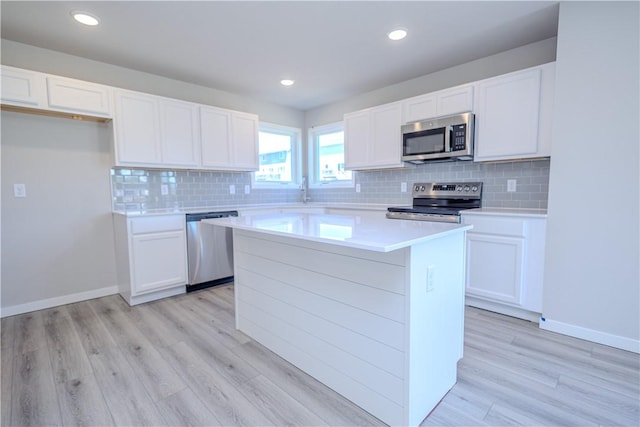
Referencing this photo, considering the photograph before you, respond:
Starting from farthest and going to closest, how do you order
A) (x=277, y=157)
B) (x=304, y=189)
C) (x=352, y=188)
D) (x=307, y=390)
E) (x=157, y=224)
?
(x=304, y=189) → (x=277, y=157) → (x=352, y=188) → (x=157, y=224) → (x=307, y=390)

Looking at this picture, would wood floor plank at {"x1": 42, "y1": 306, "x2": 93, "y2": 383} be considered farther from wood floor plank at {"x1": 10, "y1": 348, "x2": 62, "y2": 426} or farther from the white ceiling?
the white ceiling

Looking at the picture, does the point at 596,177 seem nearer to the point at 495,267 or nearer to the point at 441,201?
the point at 495,267

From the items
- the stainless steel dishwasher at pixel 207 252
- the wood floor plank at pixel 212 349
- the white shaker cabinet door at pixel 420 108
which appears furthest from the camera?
the stainless steel dishwasher at pixel 207 252

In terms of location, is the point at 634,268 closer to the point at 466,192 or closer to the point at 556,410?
the point at 556,410

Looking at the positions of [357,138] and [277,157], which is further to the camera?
[277,157]

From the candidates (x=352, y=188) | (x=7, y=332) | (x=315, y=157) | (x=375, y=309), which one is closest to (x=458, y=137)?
(x=352, y=188)

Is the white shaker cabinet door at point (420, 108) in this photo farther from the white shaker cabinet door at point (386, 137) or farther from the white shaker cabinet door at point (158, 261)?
the white shaker cabinet door at point (158, 261)

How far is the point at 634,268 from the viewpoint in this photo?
2018 mm

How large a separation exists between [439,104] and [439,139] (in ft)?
1.25

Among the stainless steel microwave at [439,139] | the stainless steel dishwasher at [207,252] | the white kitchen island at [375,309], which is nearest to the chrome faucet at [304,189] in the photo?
the stainless steel dishwasher at [207,252]

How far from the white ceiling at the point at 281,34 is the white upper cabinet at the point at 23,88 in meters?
0.34

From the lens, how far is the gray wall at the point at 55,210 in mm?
2705

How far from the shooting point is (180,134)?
3.37 metres

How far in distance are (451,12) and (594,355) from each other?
8.57 feet
